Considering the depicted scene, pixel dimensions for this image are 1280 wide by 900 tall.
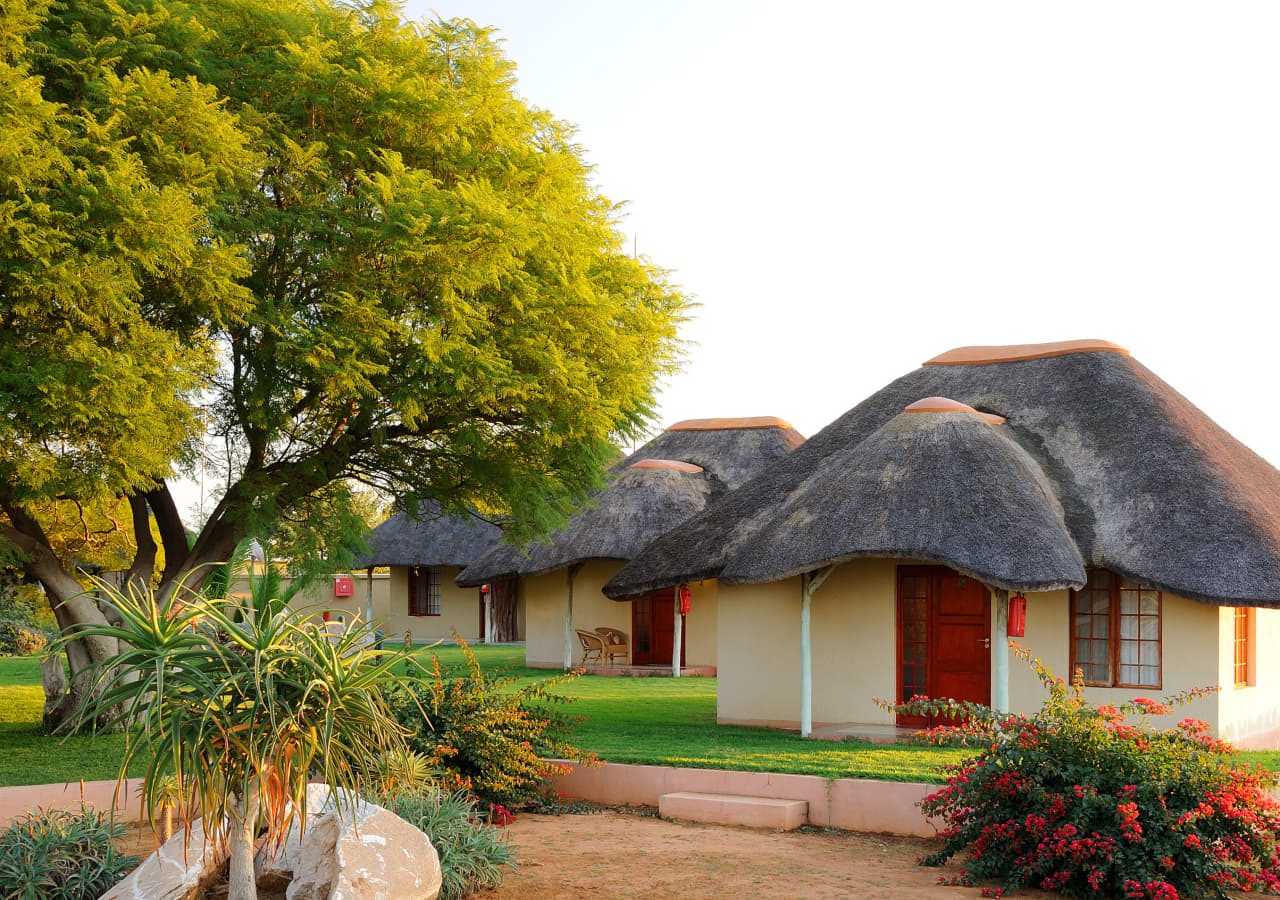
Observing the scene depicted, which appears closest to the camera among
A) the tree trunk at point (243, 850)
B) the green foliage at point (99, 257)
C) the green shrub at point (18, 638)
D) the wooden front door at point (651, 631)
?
the tree trunk at point (243, 850)

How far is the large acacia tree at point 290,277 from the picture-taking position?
13.0 metres

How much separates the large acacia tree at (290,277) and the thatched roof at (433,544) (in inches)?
703

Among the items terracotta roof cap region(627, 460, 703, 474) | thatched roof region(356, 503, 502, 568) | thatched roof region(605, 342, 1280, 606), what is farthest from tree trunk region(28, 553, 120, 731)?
thatched roof region(356, 503, 502, 568)

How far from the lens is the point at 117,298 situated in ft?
42.5

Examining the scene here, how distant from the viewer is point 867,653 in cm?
1716

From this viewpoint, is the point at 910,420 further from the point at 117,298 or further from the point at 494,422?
the point at 117,298

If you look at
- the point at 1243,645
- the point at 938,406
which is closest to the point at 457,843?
the point at 938,406

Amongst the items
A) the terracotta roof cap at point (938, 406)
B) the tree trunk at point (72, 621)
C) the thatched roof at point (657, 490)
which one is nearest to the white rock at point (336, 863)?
the tree trunk at point (72, 621)

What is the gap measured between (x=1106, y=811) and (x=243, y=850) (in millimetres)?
5824

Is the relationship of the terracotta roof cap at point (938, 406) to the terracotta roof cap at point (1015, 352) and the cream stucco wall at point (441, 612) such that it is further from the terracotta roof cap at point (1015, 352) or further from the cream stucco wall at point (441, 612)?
the cream stucco wall at point (441, 612)

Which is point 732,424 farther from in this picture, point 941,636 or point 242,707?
point 242,707

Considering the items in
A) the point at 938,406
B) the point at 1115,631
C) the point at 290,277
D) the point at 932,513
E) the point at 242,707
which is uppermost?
the point at 290,277

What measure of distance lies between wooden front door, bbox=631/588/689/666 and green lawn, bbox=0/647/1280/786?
4710 millimetres

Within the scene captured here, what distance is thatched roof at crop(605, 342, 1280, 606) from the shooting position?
1527 centimetres
